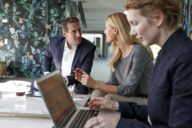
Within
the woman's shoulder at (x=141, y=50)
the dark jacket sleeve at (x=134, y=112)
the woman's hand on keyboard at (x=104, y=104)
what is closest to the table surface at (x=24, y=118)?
the woman's hand on keyboard at (x=104, y=104)

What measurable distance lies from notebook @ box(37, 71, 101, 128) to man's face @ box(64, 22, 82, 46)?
4.55 ft

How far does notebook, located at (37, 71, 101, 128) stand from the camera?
1275 mm

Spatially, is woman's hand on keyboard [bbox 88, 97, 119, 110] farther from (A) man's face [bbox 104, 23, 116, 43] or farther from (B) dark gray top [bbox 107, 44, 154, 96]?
(A) man's face [bbox 104, 23, 116, 43]

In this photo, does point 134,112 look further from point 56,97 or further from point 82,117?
point 56,97

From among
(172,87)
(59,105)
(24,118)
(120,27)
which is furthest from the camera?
(120,27)

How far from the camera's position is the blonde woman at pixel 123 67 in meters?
2.09

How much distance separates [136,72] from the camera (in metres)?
2.10

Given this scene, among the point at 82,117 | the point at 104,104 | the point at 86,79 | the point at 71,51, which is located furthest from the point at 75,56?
the point at 82,117

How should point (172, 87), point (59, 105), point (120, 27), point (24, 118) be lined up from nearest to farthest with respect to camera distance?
point (172, 87)
point (59, 105)
point (24, 118)
point (120, 27)

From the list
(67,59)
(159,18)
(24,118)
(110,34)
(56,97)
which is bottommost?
(67,59)

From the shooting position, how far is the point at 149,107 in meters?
1.14

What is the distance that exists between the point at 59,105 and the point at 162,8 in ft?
2.00

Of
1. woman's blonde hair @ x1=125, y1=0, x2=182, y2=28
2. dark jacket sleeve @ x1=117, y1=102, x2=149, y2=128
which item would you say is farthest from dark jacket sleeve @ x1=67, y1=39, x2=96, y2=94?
woman's blonde hair @ x1=125, y1=0, x2=182, y2=28

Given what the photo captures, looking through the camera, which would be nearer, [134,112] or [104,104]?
[134,112]
